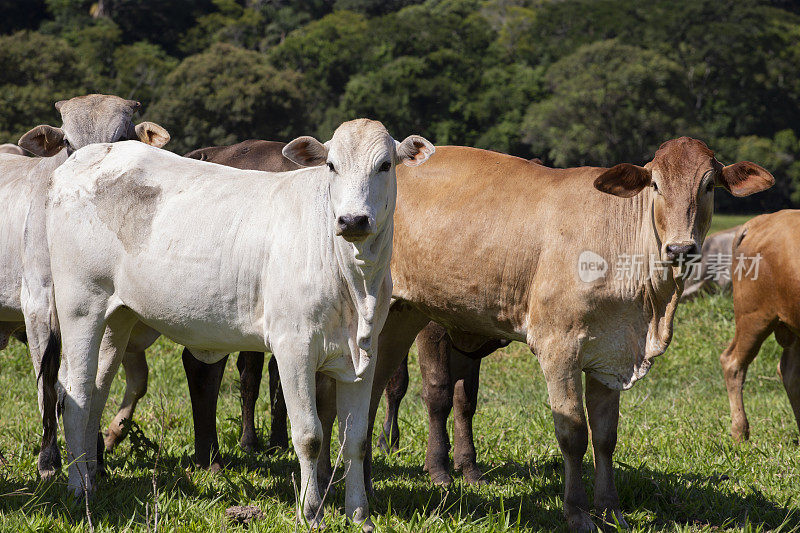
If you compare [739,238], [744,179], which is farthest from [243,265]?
[739,238]

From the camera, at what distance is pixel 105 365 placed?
4.74m

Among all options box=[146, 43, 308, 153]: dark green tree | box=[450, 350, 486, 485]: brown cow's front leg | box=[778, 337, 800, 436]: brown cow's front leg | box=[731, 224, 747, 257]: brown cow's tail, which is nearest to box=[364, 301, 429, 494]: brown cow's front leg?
box=[450, 350, 486, 485]: brown cow's front leg

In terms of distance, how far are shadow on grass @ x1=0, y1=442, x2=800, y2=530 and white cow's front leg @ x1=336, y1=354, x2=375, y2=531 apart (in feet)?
0.64

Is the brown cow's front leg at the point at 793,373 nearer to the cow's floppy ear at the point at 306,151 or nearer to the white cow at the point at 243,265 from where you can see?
the white cow at the point at 243,265

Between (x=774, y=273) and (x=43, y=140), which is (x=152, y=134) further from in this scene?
(x=774, y=273)

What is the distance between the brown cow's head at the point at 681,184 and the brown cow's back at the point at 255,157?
230 cm

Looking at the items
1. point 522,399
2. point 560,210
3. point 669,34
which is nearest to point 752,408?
point 522,399

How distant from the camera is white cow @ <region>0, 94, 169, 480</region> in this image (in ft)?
15.7

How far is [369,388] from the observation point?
4.25m

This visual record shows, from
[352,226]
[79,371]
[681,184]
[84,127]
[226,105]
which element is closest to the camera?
[352,226]

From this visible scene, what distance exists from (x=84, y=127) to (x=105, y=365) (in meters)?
1.46

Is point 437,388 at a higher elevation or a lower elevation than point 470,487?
higher

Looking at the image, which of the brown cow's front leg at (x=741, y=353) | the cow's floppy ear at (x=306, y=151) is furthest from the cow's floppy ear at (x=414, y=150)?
the brown cow's front leg at (x=741, y=353)

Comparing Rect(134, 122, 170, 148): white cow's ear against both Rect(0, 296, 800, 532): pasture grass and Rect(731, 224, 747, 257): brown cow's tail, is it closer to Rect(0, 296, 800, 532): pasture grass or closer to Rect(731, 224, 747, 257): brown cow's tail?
Rect(0, 296, 800, 532): pasture grass
